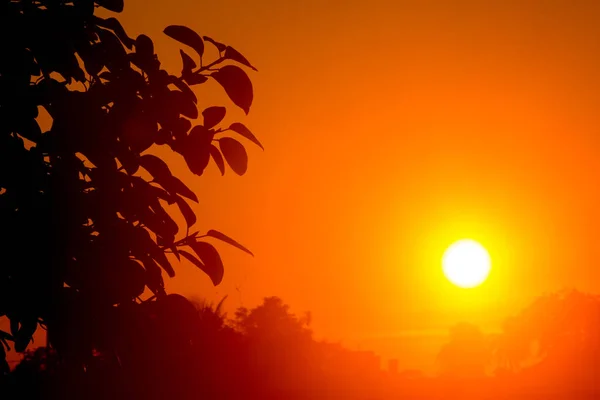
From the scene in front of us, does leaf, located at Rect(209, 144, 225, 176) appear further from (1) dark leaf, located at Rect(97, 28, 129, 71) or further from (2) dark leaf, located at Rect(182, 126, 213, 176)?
(1) dark leaf, located at Rect(97, 28, 129, 71)

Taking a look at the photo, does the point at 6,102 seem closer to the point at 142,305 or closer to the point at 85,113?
the point at 85,113

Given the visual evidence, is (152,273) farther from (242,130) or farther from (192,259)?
(242,130)

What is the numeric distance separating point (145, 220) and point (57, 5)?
3.91ft

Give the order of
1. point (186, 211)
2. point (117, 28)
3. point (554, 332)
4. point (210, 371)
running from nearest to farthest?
1. point (186, 211)
2. point (117, 28)
3. point (210, 371)
4. point (554, 332)

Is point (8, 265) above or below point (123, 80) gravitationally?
below

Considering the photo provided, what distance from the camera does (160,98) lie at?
14.8 ft

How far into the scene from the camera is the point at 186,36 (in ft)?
14.9

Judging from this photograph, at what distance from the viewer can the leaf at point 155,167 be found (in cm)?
440

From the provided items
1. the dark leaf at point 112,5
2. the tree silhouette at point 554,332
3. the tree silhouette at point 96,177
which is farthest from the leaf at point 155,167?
the tree silhouette at point 554,332

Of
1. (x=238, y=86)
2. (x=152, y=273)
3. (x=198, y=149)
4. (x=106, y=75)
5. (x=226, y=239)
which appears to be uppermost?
(x=238, y=86)

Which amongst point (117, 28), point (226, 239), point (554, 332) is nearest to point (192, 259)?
point (226, 239)

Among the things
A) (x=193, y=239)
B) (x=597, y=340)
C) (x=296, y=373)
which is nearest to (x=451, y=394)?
(x=597, y=340)

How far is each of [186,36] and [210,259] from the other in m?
1.20

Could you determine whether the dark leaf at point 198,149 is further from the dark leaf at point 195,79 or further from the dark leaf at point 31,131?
the dark leaf at point 31,131
